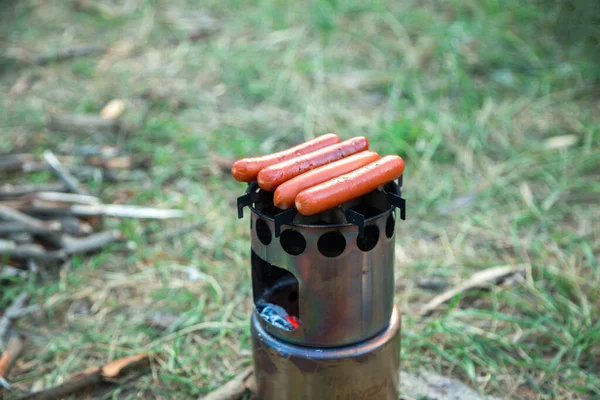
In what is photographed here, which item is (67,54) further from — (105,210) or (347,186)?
(347,186)

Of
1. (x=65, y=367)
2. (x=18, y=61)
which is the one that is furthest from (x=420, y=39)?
(x=65, y=367)

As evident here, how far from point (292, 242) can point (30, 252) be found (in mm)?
2333

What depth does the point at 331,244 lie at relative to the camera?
103 inches

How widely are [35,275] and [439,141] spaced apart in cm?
342

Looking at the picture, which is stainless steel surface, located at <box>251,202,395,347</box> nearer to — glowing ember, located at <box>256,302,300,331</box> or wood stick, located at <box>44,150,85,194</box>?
glowing ember, located at <box>256,302,300,331</box>

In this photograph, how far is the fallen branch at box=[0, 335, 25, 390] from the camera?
3400 millimetres

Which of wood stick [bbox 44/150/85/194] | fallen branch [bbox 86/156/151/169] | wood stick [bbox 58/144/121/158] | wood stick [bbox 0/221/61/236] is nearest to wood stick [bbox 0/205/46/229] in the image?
wood stick [bbox 0/221/61/236]

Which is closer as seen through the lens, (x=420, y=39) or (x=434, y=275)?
(x=434, y=275)

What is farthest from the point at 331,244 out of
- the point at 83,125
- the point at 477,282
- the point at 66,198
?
the point at 83,125

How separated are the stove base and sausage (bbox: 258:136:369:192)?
0.67m

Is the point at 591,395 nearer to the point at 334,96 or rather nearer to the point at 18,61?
the point at 334,96

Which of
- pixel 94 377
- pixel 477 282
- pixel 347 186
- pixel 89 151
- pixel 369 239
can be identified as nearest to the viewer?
pixel 347 186

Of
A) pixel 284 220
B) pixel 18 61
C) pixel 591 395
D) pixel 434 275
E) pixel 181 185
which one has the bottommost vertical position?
pixel 591 395

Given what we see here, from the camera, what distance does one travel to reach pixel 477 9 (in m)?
8.00
